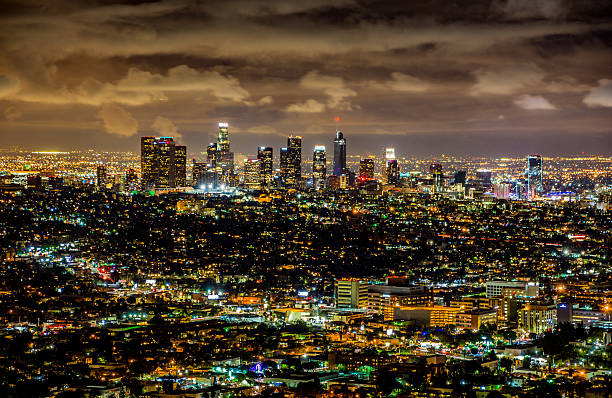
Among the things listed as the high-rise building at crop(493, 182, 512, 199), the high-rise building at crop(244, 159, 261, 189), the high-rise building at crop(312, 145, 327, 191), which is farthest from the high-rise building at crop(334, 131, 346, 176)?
the high-rise building at crop(493, 182, 512, 199)

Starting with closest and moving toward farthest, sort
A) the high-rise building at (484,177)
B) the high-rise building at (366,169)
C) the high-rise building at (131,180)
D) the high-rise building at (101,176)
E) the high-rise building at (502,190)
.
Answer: the high-rise building at (101,176), the high-rise building at (131,180), the high-rise building at (502,190), the high-rise building at (366,169), the high-rise building at (484,177)

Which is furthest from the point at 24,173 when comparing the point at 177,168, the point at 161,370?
the point at 161,370

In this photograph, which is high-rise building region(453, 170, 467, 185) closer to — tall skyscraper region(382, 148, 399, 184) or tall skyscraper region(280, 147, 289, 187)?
tall skyscraper region(382, 148, 399, 184)

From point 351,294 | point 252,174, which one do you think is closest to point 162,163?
point 252,174

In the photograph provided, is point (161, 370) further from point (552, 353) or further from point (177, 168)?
point (177, 168)

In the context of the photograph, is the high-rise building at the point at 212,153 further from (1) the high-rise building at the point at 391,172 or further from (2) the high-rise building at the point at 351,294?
(2) the high-rise building at the point at 351,294

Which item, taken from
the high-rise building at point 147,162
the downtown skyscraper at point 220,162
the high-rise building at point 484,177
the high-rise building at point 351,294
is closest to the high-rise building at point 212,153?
the downtown skyscraper at point 220,162
